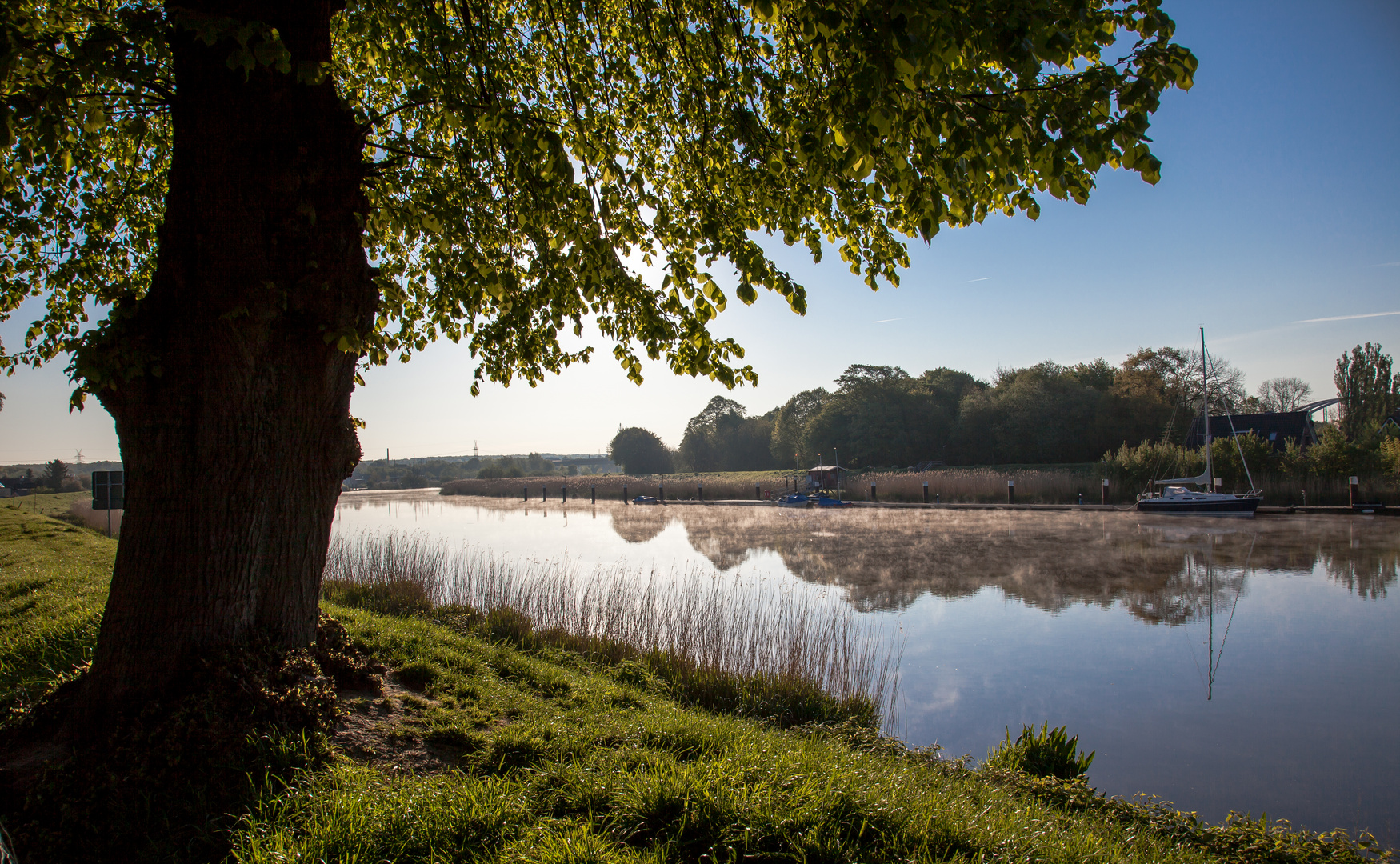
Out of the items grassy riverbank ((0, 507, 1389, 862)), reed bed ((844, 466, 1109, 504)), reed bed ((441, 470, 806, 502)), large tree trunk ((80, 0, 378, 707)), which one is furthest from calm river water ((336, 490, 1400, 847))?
reed bed ((441, 470, 806, 502))

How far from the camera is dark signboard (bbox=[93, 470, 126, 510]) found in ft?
53.7

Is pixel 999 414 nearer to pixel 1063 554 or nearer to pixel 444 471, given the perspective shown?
pixel 1063 554

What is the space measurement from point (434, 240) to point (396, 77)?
158cm

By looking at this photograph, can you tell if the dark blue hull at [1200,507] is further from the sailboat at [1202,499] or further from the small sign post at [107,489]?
the small sign post at [107,489]

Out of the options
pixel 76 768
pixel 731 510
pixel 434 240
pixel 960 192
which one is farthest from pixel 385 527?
pixel 960 192

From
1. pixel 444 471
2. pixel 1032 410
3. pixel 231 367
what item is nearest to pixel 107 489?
pixel 231 367

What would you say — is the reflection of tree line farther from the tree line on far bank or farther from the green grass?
the tree line on far bank

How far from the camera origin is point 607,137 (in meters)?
5.69

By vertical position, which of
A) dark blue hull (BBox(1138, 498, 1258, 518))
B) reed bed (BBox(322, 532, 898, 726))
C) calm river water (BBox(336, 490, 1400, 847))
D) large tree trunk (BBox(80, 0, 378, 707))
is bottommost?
calm river water (BBox(336, 490, 1400, 847))

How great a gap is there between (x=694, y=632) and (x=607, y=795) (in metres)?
5.35

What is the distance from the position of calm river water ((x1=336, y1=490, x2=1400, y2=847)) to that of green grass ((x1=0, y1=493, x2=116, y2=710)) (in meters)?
7.15

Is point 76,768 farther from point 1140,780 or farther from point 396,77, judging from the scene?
point 1140,780

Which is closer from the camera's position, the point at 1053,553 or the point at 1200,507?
the point at 1053,553

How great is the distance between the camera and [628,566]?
617 inches
